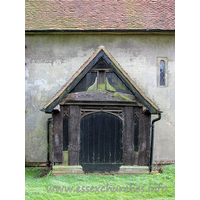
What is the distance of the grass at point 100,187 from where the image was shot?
5.77m

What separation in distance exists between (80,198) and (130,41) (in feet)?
21.3

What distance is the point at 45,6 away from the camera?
10359mm

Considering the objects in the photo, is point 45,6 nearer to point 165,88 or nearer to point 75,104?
point 75,104

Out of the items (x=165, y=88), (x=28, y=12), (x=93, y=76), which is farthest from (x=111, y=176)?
(x=28, y=12)

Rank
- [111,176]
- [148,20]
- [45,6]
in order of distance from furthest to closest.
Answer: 1. [45,6]
2. [148,20]
3. [111,176]

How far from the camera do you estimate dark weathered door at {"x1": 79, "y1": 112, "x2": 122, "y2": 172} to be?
24.0 ft

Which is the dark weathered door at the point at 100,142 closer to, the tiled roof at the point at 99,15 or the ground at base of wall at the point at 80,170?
the ground at base of wall at the point at 80,170

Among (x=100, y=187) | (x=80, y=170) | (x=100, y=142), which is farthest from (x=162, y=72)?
(x=100, y=187)

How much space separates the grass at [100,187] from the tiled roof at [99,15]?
564 cm

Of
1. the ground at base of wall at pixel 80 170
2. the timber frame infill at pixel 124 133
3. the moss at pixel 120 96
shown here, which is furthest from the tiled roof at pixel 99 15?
the ground at base of wall at pixel 80 170

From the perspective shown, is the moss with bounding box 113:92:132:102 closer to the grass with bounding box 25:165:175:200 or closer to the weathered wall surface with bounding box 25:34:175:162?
the grass with bounding box 25:165:175:200

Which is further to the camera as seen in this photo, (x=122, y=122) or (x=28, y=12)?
(x=28, y=12)

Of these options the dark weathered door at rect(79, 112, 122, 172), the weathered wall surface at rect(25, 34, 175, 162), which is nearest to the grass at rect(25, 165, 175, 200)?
the dark weathered door at rect(79, 112, 122, 172)

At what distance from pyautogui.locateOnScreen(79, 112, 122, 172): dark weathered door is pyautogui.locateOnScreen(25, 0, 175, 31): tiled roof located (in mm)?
3929
